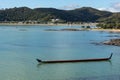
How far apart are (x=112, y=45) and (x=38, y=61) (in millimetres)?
28116

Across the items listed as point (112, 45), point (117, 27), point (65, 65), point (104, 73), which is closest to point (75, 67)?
point (65, 65)

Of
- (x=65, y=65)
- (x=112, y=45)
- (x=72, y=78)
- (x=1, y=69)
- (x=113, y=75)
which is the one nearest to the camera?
(x=72, y=78)

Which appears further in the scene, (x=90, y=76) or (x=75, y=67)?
(x=75, y=67)

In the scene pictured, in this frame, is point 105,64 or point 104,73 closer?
point 104,73

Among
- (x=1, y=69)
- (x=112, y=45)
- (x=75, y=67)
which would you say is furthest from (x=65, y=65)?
(x=112, y=45)

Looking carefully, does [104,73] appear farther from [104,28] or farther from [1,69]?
[104,28]

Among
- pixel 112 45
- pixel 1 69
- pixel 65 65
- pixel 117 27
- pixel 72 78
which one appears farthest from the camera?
pixel 117 27

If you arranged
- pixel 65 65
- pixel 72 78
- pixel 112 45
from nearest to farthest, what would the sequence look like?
pixel 72 78
pixel 65 65
pixel 112 45

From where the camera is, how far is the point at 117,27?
13525cm

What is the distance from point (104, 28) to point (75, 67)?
107 meters

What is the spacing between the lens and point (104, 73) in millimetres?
33781

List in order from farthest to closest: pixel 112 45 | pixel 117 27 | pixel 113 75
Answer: pixel 117 27 < pixel 112 45 < pixel 113 75

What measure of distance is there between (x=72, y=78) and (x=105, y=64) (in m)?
11.9

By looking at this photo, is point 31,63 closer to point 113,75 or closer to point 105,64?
point 105,64
